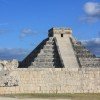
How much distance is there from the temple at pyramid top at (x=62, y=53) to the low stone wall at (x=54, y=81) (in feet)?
13.8

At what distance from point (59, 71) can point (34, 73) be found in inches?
73.8

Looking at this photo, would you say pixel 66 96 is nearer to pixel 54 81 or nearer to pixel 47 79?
pixel 54 81

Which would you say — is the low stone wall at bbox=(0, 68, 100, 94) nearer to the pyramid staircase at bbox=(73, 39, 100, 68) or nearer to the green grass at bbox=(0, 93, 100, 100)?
the green grass at bbox=(0, 93, 100, 100)

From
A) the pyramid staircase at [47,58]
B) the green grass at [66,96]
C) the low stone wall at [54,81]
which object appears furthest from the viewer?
the pyramid staircase at [47,58]

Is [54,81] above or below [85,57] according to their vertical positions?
below

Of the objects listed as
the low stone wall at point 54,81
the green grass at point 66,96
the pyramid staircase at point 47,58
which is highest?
the pyramid staircase at point 47,58

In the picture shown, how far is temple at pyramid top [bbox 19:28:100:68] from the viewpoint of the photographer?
1708 inches

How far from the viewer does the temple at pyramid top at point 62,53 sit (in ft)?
142

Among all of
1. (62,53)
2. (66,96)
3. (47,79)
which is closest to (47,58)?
(62,53)

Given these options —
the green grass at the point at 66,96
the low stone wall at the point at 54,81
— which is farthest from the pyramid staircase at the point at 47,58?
the green grass at the point at 66,96

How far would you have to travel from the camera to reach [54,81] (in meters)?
38.0

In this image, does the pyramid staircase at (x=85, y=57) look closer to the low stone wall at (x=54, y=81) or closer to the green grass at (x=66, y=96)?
the low stone wall at (x=54, y=81)

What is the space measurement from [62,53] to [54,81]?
24.4 feet

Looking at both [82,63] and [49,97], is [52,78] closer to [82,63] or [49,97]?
[49,97]
